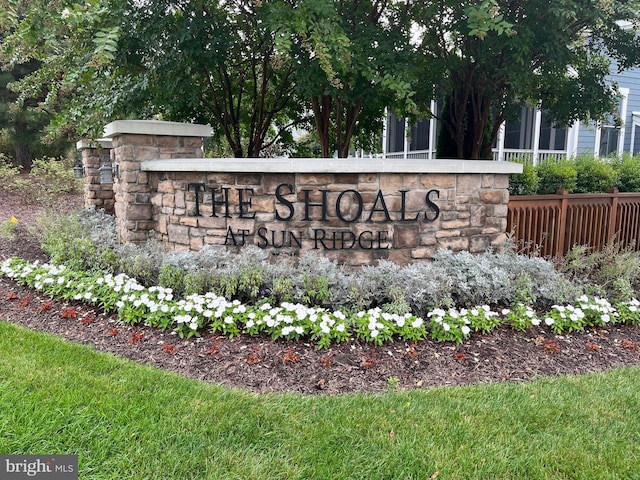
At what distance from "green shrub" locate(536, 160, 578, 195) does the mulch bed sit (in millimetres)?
3796

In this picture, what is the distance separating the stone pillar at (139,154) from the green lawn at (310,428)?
8.89 ft

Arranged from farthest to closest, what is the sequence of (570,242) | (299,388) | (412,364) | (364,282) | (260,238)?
1. (570,242)
2. (260,238)
3. (364,282)
4. (412,364)
5. (299,388)

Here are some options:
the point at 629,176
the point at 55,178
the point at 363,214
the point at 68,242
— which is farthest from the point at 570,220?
the point at 55,178

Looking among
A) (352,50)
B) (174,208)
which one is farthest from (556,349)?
(174,208)

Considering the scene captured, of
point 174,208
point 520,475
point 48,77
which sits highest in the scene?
point 48,77

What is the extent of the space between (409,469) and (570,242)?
498cm

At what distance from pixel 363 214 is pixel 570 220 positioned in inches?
121

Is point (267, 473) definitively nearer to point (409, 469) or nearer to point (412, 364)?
point (409, 469)

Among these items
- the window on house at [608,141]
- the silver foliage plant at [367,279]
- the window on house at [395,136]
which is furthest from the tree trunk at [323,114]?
the window on house at [608,141]

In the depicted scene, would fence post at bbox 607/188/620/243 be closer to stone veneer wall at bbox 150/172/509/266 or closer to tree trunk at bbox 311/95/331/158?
stone veneer wall at bbox 150/172/509/266

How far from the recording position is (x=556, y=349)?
3.68 metres

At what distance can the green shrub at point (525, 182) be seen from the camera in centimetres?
721

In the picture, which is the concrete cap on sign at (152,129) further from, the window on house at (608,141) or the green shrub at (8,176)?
the window on house at (608,141)

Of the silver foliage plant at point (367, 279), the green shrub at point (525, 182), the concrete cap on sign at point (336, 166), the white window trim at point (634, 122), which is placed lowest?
the silver foliage plant at point (367, 279)
